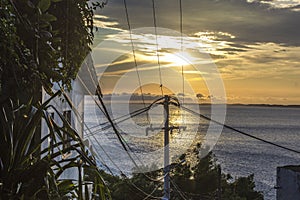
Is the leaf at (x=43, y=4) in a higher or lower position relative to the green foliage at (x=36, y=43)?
higher

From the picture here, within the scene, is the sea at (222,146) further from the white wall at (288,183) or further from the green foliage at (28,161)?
the green foliage at (28,161)

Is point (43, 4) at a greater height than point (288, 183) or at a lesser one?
greater

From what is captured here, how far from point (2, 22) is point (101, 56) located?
10.1 feet

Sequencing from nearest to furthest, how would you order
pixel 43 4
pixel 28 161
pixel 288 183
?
pixel 43 4 → pixel 28 161 → pixel 288 183

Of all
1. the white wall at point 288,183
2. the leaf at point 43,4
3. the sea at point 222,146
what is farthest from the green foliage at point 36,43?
the sea at point 222,146

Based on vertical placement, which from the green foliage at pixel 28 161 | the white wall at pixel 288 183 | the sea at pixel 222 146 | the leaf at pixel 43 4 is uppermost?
the leaf at pixel 43 4

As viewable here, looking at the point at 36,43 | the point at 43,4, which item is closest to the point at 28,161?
the point at 36,43

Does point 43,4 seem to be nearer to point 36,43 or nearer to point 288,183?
point 36,43

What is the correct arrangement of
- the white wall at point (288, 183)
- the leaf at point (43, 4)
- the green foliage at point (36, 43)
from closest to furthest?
the green foliage at point (36, 43) < the leaf at point (43, 4) < the white wall at point (288, 183)

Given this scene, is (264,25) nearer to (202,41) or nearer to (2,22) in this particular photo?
(202,41)

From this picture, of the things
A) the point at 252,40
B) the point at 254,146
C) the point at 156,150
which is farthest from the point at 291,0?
the point at 254,146

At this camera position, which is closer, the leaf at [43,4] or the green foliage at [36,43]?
the green foliage at [36,43]

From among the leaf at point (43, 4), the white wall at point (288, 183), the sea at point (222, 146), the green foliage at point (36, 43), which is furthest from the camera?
the sea at point (222, 146)

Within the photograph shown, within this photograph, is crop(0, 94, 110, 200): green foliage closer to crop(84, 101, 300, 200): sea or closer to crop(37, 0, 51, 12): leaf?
crop(37, 0, 51, 12): leaf
